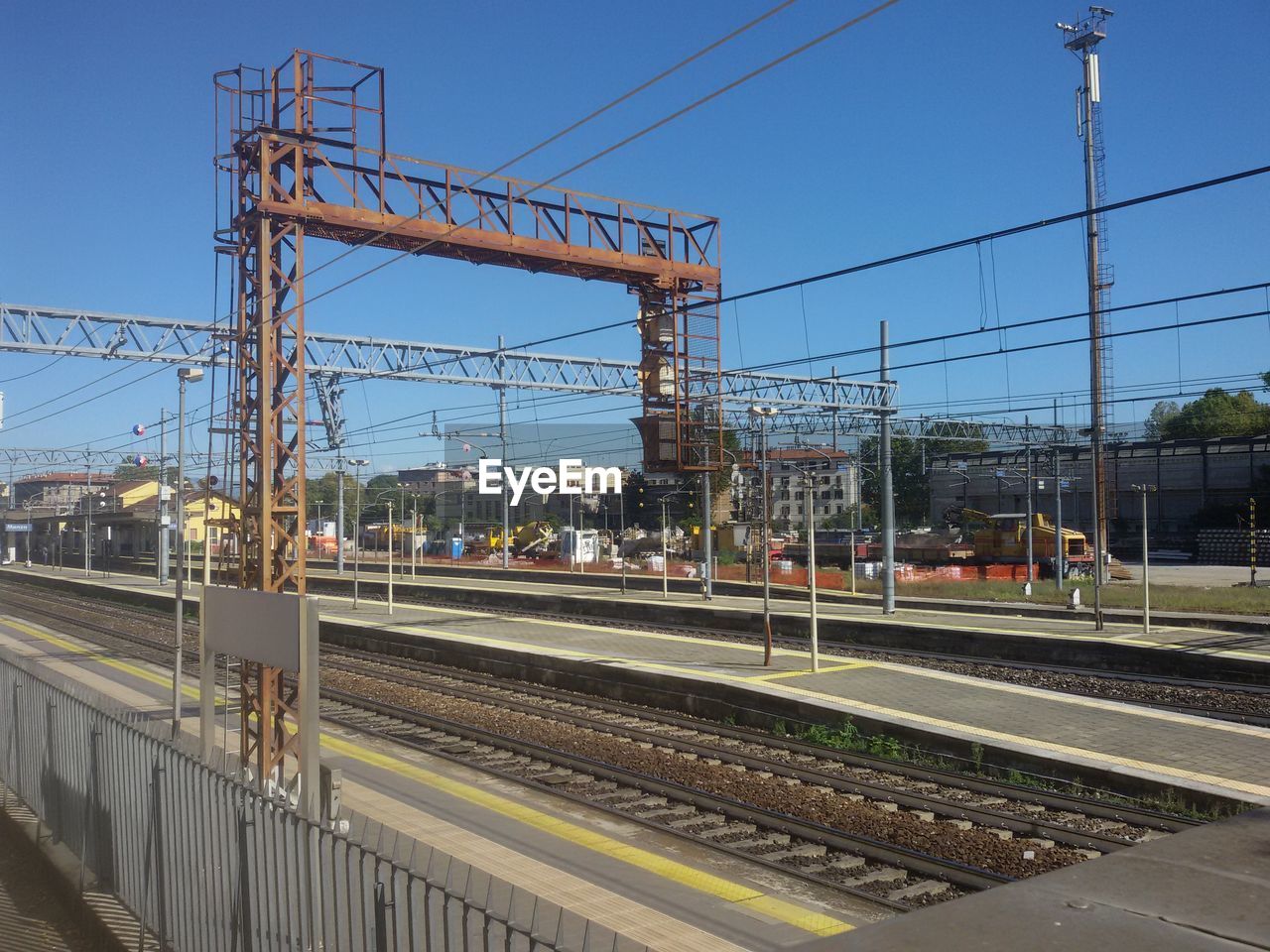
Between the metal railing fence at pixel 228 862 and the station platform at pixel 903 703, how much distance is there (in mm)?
6846

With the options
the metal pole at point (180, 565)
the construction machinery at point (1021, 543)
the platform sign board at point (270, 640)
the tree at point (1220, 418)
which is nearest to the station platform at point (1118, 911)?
the platform sign board at point (270, 640)

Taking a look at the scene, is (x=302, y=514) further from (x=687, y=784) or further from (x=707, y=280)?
(x=707, y=280)

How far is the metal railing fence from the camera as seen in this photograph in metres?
3.86

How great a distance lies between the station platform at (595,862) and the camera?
672 centimetres

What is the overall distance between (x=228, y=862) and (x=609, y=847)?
13.6 feet

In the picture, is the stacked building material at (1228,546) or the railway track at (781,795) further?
the stacked building material at (1228,546)

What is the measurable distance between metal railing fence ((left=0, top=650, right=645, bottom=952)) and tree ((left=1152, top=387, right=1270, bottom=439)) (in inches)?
2938

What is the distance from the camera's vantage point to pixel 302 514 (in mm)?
12484

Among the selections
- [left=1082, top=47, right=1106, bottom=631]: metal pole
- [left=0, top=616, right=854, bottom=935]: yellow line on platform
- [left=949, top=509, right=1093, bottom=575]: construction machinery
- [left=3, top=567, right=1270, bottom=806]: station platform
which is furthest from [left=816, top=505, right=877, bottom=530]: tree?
[left=0, top=616, right=854, bottom=935]: yellow line on platform

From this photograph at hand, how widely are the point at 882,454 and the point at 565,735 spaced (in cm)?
1364

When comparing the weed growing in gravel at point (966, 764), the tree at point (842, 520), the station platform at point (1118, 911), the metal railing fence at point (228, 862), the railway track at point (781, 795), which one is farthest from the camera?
the tree at point (842, 520)

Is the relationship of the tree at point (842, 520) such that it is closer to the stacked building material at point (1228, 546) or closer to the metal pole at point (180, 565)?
the stacked building material at point (1228, 546)

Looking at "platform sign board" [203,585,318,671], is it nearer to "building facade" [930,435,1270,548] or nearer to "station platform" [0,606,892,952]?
"station platform" [0,606,892,952]

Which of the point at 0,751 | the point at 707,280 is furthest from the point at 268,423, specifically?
the point at 707,280
